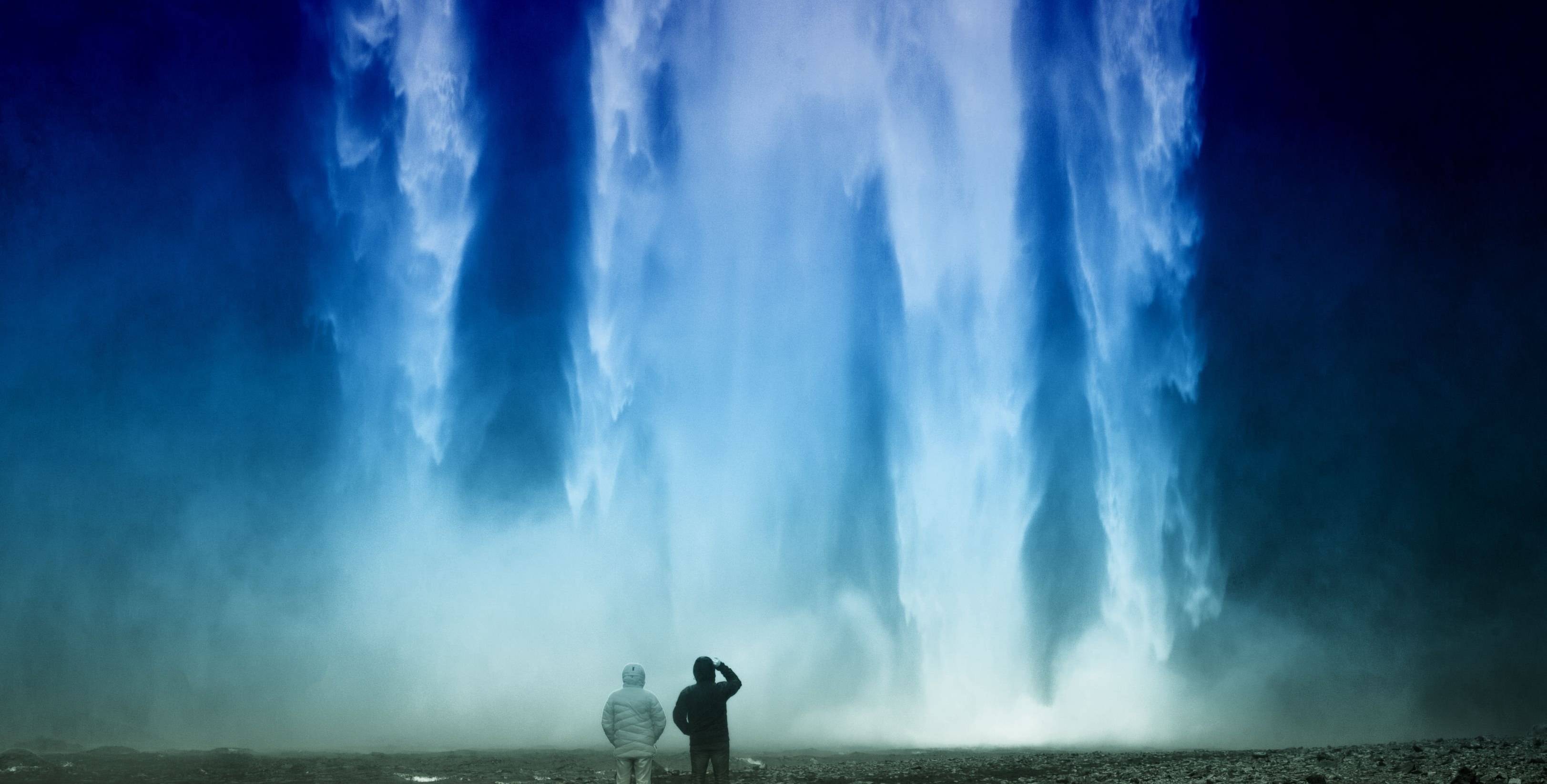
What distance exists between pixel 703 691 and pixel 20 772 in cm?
3210

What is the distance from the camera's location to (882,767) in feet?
136

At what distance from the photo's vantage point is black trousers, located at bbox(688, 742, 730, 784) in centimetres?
2011

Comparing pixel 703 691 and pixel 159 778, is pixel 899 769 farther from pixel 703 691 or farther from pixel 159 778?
pixel 159 778

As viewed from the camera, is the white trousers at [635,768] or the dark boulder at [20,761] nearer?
the white trousers at [635,768]

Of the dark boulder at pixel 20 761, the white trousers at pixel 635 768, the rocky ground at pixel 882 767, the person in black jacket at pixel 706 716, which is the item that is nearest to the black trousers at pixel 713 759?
the person in black jacket at pixel 706 716

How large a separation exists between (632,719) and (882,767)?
24889 millimetres

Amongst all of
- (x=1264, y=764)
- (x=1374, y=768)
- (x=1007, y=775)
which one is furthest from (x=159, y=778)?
(x=1374, y=768)

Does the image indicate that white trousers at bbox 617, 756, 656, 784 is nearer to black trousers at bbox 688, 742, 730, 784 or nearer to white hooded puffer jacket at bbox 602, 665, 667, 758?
white hooded puffer jacket at bbox 602, 665, 667, 758

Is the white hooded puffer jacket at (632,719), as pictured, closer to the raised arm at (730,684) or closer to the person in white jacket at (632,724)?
the person in white jacket at (632,724)

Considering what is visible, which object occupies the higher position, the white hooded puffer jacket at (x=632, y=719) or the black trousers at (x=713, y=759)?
the white hooded puffer jacket at (x=632, y=719)

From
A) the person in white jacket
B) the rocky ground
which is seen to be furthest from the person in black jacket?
the rocky ground

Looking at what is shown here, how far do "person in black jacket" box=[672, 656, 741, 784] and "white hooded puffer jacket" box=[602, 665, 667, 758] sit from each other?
81cm

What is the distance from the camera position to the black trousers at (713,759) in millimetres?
20109

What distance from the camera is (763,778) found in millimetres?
34625
